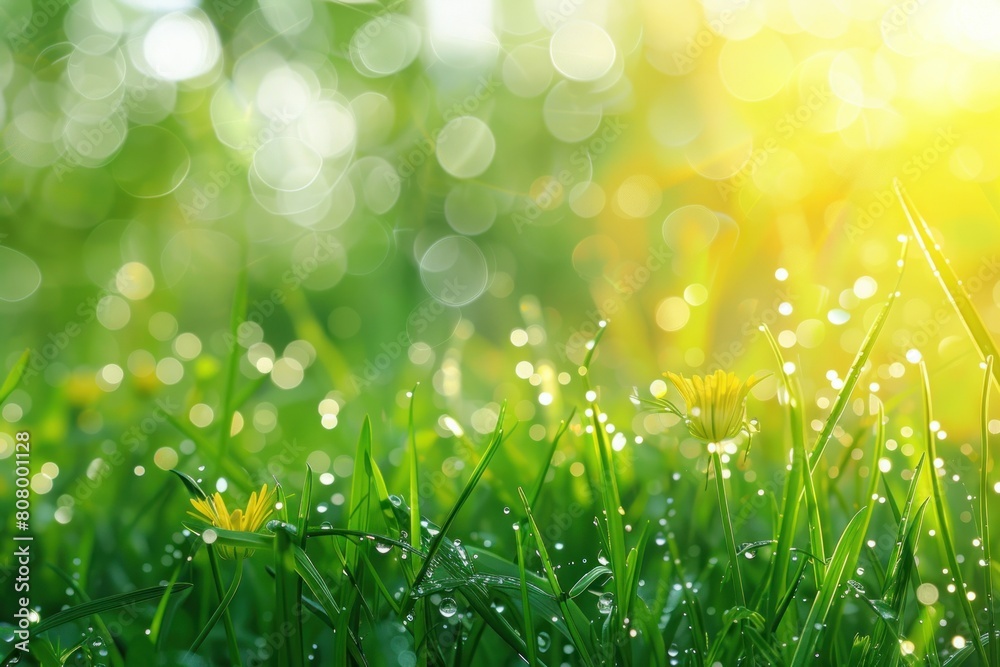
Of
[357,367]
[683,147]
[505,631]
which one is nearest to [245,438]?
[357,367]

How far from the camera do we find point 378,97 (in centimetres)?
490

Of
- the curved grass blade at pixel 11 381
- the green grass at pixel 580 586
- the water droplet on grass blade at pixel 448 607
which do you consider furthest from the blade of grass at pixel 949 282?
the curved grass blade at pixel 11 381

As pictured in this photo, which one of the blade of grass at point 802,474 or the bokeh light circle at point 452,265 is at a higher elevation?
the blade of grass at point 802,474

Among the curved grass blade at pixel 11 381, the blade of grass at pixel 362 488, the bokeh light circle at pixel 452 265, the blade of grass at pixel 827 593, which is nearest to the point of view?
the blade of grass at pixel 827 593

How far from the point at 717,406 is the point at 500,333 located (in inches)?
94.5

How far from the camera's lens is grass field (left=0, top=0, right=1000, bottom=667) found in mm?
742

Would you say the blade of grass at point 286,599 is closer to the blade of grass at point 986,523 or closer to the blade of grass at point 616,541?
the blade of grass at point 616,541

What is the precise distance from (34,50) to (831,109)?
15.3 ft

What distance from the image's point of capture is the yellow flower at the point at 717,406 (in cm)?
74

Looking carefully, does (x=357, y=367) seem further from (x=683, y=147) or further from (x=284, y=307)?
(x=683, y=147)

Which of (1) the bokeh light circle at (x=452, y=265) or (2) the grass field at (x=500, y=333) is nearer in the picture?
(2) the grass field at (x=500, y=333)

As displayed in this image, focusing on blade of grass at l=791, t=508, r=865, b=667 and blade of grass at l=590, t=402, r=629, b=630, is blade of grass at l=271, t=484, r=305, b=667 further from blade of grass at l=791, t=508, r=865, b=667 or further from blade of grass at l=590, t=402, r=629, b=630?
blade of grass at l=791, t=508, r=865, b=667

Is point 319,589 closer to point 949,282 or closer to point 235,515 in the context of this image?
point 235,515

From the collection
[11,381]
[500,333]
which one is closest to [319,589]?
[11,381]
